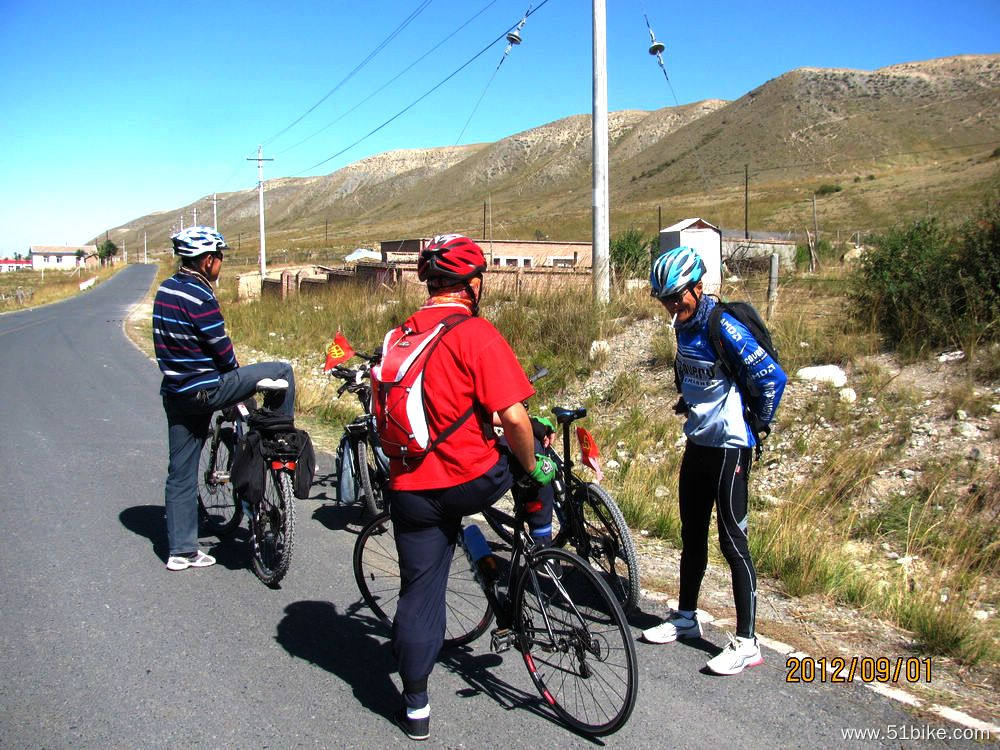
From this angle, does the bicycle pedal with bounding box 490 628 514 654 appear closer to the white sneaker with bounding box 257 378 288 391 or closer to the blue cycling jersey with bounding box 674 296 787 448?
the blue cycling jersey with bounding box 674 296 787 448

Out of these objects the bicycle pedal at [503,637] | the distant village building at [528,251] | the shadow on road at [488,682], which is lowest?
the shadow on road at [488,682]

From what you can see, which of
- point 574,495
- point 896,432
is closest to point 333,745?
point 574,495

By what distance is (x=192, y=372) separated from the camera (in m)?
4.66

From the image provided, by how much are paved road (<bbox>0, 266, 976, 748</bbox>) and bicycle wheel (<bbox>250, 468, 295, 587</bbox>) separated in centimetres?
12

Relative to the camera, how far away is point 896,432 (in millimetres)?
6672

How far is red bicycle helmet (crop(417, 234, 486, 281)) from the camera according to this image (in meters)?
3.03

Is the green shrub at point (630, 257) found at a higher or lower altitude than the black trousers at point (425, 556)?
higher

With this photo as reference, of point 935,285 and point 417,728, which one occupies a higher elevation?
point 935,285

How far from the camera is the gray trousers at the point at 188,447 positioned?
4777 mm

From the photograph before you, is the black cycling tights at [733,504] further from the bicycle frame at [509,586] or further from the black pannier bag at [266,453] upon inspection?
the black pannier bag at [266,453]

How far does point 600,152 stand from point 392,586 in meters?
8.70

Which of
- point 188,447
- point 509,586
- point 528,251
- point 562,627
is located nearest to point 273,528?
point 188,447
